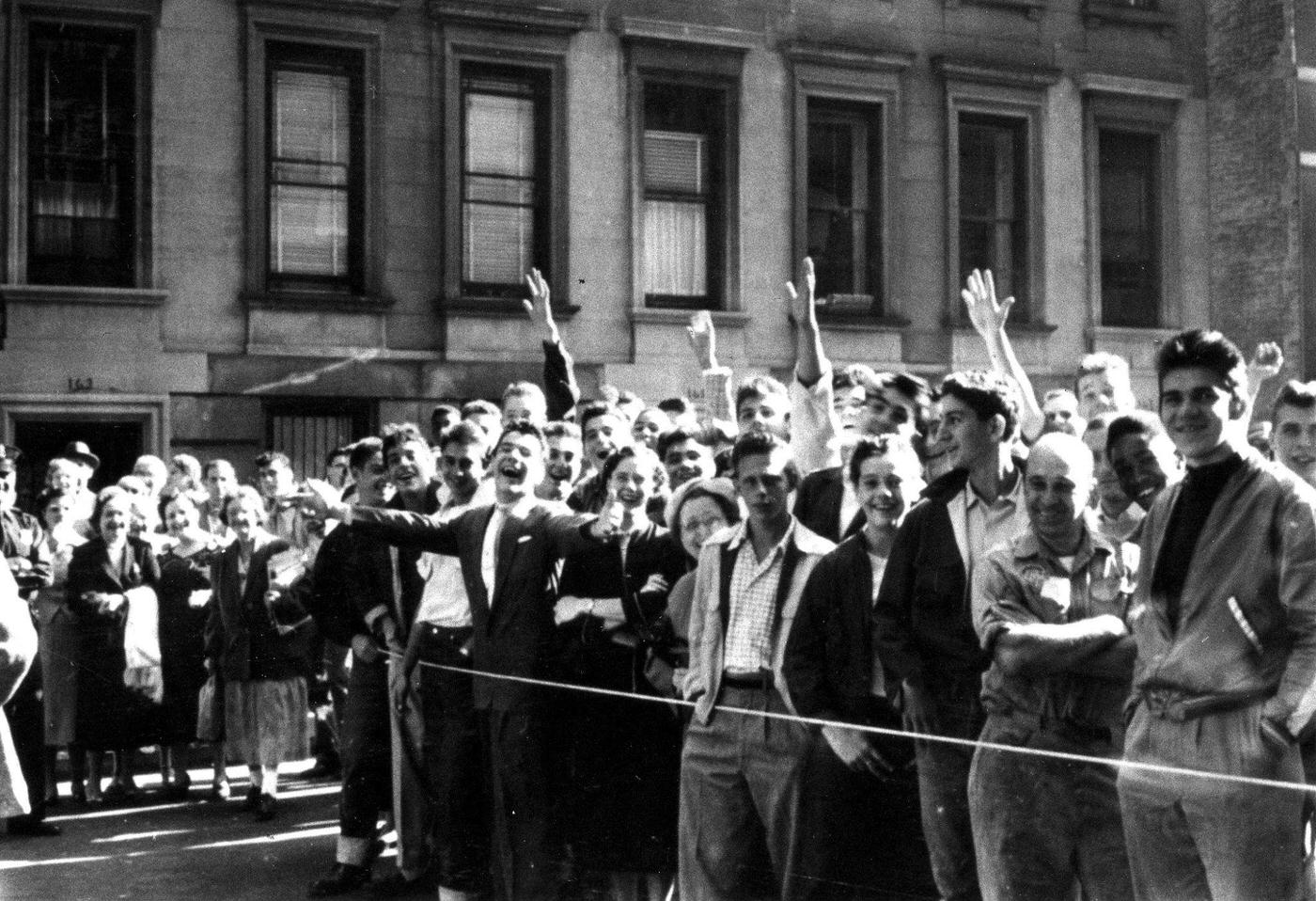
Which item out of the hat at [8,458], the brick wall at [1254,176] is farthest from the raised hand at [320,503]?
the brick wall at [1254,176]

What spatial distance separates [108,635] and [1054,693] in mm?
7901

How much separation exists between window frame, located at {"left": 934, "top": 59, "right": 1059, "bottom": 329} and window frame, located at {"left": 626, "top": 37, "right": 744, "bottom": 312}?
2.51 metres

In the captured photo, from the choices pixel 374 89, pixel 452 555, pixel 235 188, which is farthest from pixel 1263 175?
pixel 452 555

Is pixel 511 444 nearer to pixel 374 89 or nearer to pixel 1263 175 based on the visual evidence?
pixel 374 89

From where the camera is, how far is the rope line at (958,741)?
4.38 meters

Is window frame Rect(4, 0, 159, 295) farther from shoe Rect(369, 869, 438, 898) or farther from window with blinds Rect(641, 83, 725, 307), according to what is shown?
shoe Rect(369, 869, 438, 898)

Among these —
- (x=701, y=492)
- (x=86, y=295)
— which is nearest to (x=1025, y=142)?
(x=86, y=295)

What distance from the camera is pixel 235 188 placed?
16594 millimetres

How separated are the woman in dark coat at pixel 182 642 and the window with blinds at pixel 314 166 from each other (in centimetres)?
564

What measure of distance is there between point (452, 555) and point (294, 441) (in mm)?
9356

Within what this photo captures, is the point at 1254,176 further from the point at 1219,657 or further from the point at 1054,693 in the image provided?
the point at 1219,657

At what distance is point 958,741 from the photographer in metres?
5.20

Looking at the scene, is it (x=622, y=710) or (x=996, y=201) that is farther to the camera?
(x=996, y=201)

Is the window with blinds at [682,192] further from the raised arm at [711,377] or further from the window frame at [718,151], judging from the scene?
the raised arm at [711,377]
